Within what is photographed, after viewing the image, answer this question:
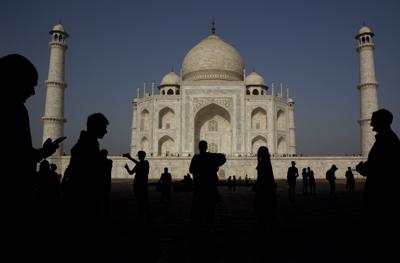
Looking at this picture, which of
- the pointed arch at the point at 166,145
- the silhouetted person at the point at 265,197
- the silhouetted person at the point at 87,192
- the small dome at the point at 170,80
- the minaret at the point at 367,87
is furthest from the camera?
the small dome at the point at 170,80

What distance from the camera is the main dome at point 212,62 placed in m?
34.7

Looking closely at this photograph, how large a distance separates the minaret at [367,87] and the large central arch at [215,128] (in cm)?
1127

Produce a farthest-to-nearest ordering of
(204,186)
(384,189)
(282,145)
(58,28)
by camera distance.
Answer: (282,145), (58,28), (204,186), (384,189)

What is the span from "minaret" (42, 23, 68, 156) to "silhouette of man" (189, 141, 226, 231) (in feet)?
85.3

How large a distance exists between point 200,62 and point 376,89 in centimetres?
1673

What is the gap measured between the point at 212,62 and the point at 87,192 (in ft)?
111

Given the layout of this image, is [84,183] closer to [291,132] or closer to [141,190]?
[141,190]

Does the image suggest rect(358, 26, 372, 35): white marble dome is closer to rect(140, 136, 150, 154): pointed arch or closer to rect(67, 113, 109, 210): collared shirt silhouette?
rect(140, 136, 150, 154): pointed arch

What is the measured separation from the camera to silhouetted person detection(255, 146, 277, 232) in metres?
3.81

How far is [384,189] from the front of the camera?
236 centimetres

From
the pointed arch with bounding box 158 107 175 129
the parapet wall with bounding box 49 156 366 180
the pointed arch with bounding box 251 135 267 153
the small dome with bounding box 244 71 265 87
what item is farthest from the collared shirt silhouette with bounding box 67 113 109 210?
the small dome with bounding box 244 71 265 87

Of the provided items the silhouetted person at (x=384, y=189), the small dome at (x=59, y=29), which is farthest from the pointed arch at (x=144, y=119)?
the silhouetted person at (x=384, y=189)

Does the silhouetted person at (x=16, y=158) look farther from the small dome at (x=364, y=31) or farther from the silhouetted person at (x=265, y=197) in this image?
the small dome at (x=364, y=31)

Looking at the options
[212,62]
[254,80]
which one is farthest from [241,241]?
[254,80]
